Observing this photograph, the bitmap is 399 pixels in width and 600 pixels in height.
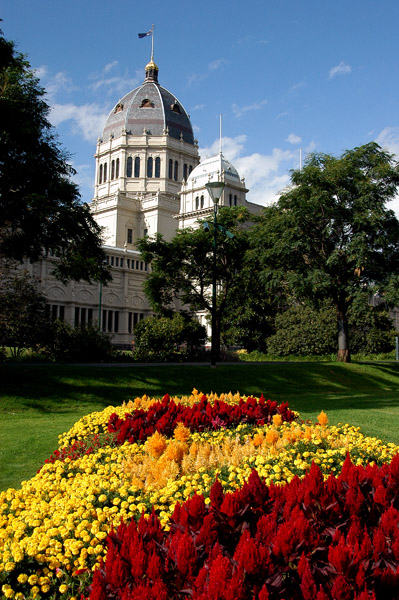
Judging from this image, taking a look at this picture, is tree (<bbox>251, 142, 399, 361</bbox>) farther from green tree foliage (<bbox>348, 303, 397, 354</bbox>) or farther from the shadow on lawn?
green tree foliage (<bbox>348, 303, 397, 354</bbox>)

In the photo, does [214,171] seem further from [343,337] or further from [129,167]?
[343,337]

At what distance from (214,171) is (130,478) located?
67402 millimetres

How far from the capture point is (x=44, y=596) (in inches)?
141

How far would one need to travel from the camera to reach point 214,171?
70188mm

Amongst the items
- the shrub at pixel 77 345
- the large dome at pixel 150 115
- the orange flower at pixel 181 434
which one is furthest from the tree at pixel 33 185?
the large dome at pixel 150 115

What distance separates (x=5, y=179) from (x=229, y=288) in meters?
22.3

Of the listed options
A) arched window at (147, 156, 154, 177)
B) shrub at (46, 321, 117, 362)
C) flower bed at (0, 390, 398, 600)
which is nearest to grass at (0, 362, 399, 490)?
flower bed at (0, 390, 398, 600)

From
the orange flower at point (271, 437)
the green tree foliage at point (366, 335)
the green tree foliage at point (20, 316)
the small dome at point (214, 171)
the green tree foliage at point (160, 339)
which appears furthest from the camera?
the small dome at point (214, 171)

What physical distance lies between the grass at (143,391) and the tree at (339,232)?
436 cm

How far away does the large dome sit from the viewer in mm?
85250

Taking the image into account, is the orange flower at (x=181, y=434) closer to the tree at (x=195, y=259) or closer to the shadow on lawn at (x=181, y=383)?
the shadow on lawn at (x=181, y=383)

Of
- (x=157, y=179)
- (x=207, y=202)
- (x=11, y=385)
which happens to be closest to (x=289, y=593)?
(x=11, y=385)

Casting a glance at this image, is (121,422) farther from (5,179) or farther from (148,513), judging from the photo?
(5,179)

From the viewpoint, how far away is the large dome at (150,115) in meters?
85.2
